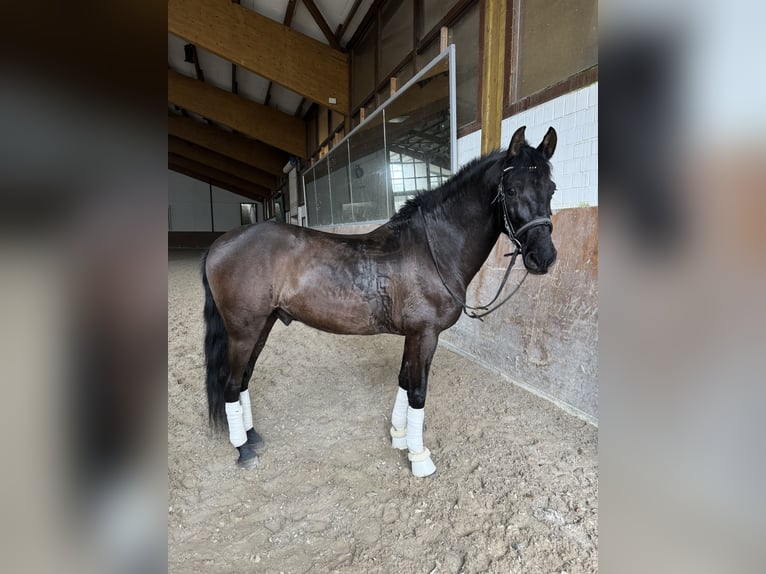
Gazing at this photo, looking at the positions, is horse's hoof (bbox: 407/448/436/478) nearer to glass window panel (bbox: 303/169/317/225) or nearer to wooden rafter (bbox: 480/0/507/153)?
wooden rafter (bbox: 480/0/507/153)

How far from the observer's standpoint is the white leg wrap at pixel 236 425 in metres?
1.90

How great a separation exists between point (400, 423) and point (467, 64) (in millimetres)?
3116

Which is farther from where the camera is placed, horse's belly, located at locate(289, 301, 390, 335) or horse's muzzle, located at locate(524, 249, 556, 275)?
horse's belly, located at locate(289, 301, 390, 335)

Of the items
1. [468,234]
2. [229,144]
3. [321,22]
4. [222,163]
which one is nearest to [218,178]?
[222,163]

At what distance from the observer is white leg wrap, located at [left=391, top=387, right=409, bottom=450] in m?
2.01

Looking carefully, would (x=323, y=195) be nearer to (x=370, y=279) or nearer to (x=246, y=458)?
(x=370, y=279)

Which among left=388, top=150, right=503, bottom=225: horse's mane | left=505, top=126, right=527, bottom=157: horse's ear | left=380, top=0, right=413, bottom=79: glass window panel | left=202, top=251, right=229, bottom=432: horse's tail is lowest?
left=202, top=251, right=229, bottom=432: horse's tail

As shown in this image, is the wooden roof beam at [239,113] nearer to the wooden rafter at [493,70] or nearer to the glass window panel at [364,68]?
the glass window panel at [364,68]

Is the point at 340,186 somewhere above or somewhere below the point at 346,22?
below

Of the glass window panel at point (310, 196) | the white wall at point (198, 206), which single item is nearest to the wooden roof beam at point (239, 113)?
the glass window panel at point (310, 196)

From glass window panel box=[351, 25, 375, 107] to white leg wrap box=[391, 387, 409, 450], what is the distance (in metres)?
5.56

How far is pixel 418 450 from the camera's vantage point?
179 centimetres

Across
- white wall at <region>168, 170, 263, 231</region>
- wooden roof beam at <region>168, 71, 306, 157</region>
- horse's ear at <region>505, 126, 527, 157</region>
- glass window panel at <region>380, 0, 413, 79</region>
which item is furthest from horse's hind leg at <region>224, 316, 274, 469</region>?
white wall at <region>168, 170, 263, 231</region>
